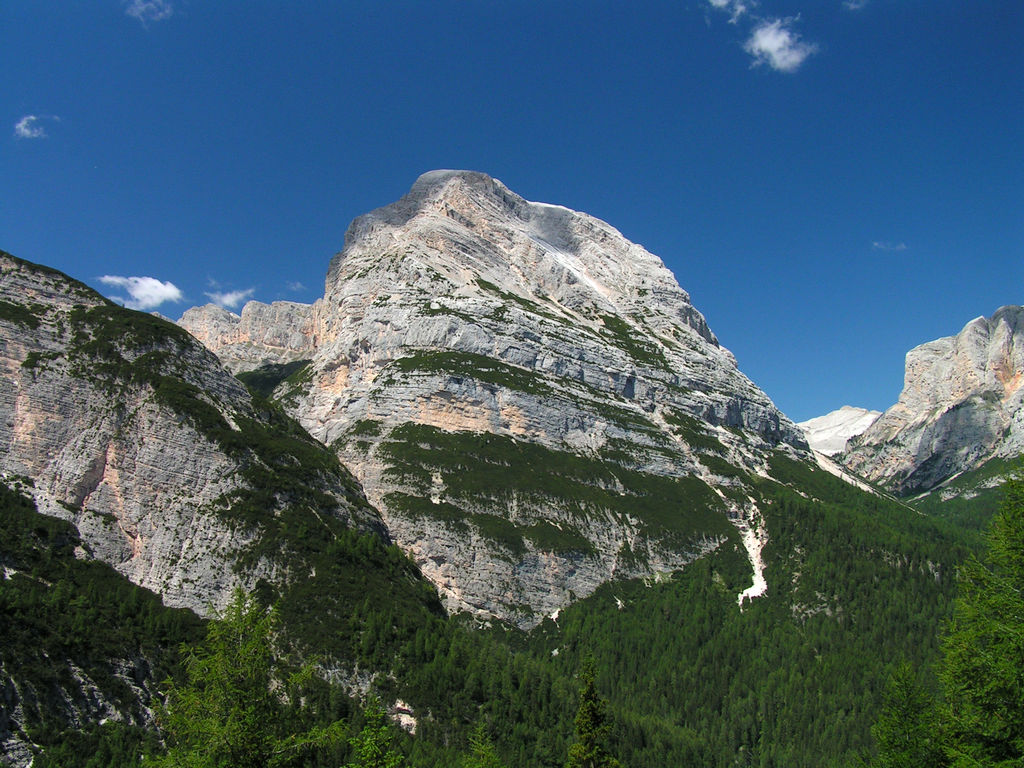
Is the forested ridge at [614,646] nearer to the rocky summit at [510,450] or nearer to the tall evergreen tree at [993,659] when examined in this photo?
the rocky summit at [510,450]

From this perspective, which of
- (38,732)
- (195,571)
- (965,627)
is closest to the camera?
(965,627)

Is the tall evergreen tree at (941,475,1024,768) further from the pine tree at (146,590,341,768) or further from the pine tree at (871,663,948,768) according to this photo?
the pine tree at (146,590,341,768)

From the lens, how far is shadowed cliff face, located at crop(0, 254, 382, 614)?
9238 centimetres

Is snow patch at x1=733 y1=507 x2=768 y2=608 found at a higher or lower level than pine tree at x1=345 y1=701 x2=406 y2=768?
higher

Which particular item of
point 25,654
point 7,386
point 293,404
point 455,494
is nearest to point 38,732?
point 25,654

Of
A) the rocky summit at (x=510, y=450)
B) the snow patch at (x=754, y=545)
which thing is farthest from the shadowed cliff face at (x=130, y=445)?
the snow patch at (x=754, y=545)

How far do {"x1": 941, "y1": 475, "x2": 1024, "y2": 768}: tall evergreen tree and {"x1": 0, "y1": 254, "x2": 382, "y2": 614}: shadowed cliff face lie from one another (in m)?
78.2

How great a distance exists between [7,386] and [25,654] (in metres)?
43.0

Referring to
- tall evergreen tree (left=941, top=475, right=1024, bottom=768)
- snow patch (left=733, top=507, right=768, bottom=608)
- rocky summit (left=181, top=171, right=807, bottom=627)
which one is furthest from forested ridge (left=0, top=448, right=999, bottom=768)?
tall evergreen tree (left=941, top=475, right=1024, bottom=768)

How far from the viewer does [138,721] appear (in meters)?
70.6

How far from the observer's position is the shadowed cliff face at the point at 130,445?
92.4 meters

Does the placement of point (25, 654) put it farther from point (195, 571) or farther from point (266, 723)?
point (266, 723)

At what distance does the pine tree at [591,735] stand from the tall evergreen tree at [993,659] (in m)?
19.8

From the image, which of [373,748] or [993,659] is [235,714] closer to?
[373,748]
